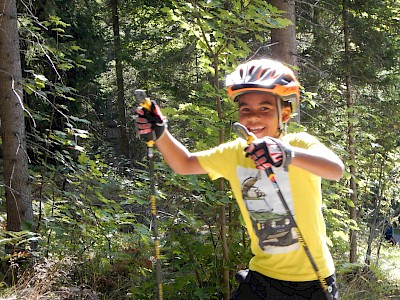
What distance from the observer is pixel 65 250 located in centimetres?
552

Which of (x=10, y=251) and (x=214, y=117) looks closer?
(x=214, y=117)

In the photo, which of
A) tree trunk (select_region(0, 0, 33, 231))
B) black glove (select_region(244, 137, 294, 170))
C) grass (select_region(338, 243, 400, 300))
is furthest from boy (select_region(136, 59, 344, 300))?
grass (select_region(338, 243, 400, 300))

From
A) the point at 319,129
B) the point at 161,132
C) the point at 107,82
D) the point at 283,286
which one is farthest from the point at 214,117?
the point at 107,82

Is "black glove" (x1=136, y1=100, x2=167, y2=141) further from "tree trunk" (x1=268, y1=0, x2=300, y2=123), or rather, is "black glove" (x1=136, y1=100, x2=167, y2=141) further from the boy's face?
"tree trunk" (x1=268, y1=0, x2=300, y2=123)

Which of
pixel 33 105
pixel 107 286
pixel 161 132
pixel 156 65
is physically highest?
pixel 156 65

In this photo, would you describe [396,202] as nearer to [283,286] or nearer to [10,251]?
[10,251]

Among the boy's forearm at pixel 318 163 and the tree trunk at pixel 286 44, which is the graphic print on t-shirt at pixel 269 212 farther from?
the tree trunk at pixel 286 44

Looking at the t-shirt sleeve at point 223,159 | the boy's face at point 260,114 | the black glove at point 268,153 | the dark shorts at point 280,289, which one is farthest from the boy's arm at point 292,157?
the dark shorts at point 280,289

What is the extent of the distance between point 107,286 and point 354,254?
20.2 ft

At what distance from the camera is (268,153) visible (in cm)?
218

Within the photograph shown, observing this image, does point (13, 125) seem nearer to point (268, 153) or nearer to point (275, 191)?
point (275, 191)

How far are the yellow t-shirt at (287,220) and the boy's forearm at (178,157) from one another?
1.16 feet

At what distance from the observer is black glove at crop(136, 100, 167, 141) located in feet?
8.50

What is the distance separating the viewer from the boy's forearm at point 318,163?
2.34m
